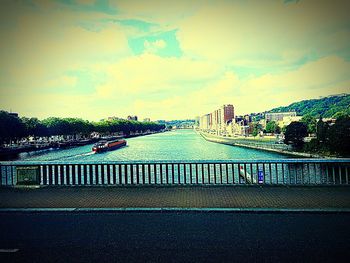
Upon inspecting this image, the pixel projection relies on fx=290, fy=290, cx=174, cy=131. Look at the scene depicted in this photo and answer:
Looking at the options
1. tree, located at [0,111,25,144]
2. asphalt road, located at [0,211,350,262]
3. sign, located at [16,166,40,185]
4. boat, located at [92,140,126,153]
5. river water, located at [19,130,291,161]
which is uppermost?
tree, located at [0,111,25,144]

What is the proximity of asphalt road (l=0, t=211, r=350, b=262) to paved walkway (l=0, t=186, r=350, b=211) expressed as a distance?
0.52 m

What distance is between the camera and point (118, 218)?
7418mm

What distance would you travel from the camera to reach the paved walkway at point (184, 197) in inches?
318

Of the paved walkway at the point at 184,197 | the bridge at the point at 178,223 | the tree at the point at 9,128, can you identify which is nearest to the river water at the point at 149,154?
the tree at the point at 9,128

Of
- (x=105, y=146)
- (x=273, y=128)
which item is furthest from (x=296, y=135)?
(x=273, y=128)

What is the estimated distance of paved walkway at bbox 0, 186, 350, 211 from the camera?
808cm

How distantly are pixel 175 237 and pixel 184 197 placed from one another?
2.90 meters

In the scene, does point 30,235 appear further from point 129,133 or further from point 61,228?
point 129,133

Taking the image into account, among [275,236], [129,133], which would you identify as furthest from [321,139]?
[129,133]

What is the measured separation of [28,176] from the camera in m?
11.3

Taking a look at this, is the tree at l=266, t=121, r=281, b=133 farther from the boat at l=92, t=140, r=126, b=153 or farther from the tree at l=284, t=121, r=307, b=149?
the boat at l=92, t=140, r=126, b=153

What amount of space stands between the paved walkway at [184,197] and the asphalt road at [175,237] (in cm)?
52

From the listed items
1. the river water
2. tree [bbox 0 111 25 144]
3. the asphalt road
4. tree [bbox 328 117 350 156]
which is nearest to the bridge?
the asphalt road

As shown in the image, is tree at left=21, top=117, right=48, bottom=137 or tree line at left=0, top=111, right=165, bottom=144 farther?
tree at left=21, top=117, right=48, bottom=137
